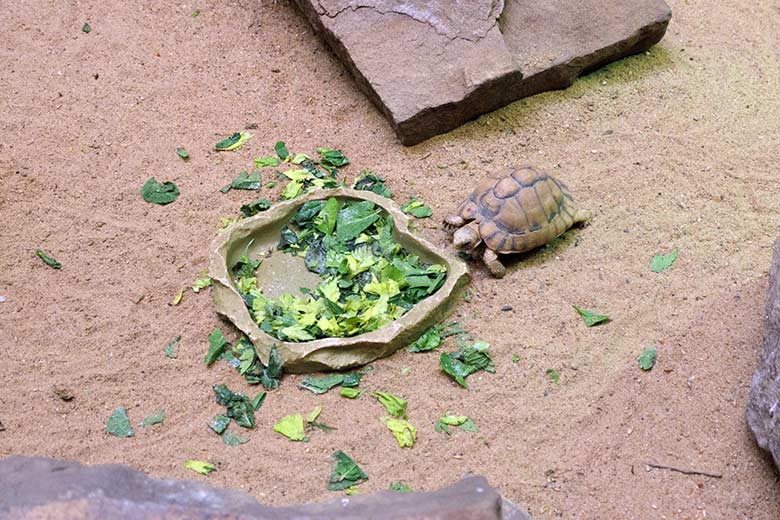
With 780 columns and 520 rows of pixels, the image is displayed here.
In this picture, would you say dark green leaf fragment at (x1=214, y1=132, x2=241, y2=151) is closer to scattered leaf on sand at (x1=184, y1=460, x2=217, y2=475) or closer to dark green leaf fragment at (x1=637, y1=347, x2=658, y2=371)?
scattered leaf on sand at (x1=184, y1=460, x2=217, y2=475)

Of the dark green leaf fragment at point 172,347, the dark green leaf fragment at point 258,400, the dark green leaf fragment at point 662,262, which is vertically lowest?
the dark green leaf fragment at point 662,262

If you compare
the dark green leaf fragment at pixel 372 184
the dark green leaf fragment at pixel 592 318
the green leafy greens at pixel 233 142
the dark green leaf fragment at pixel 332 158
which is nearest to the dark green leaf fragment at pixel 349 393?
the dark green leaf fragment at pixel 592 318

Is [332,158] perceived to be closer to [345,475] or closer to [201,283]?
[201,283]

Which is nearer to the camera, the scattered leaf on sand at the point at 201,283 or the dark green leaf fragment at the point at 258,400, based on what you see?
the dark green leaf fragment at the point at 258,400

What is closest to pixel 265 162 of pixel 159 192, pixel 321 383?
pixel 159 192

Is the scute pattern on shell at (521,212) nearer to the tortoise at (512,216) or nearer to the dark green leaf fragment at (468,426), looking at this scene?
the tortoise at (512,216)

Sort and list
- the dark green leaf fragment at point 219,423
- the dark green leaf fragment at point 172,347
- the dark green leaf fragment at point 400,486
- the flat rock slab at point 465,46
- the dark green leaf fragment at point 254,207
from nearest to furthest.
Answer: the dark green leaf fragment at point 400,486
the dark green leaf fragment at point 219,423
the dark green leaf fragment at point 172,347
the dark green leaf fragment at point 254,207
the flat rock slab at point 465,46
